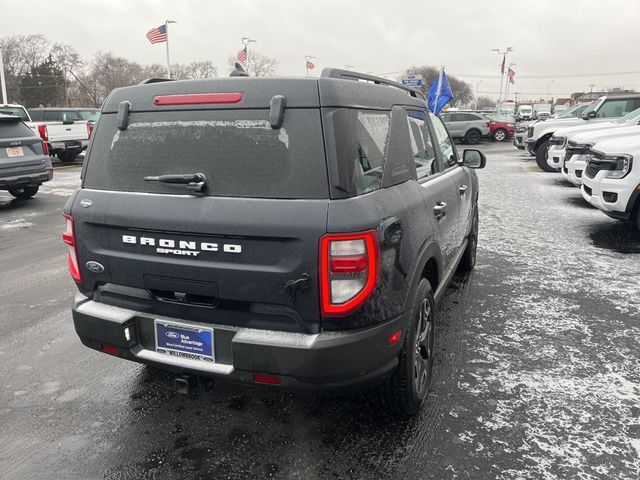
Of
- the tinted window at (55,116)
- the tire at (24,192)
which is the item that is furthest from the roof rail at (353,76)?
the tinted window at (55,116)

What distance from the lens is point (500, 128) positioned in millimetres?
28984

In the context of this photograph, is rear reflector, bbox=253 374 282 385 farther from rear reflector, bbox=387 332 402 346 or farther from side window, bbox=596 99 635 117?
side window, bbox=596 99 635 117

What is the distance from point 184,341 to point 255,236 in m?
0.67

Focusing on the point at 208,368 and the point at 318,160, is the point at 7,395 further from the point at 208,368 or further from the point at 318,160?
the point at 318,160

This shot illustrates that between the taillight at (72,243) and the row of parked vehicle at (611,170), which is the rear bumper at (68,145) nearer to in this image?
the row of parked vehicle at (611,170)

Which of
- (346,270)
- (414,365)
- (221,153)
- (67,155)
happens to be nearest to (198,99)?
(221,153)

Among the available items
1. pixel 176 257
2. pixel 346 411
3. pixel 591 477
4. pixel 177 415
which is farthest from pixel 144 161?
pixel 591 477

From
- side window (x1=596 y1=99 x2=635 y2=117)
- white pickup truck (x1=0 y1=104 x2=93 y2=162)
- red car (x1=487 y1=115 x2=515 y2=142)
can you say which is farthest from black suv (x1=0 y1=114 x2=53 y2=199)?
red car (x1=487 y1=115 x2=515 y2=142)

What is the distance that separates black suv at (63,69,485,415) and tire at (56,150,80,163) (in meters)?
16.3

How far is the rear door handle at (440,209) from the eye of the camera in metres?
3.15

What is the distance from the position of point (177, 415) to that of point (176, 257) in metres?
1.09

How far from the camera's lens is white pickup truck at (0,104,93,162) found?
15.6 metres

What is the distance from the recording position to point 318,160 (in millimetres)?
2203

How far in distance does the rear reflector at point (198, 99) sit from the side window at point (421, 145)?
4.04 ft
